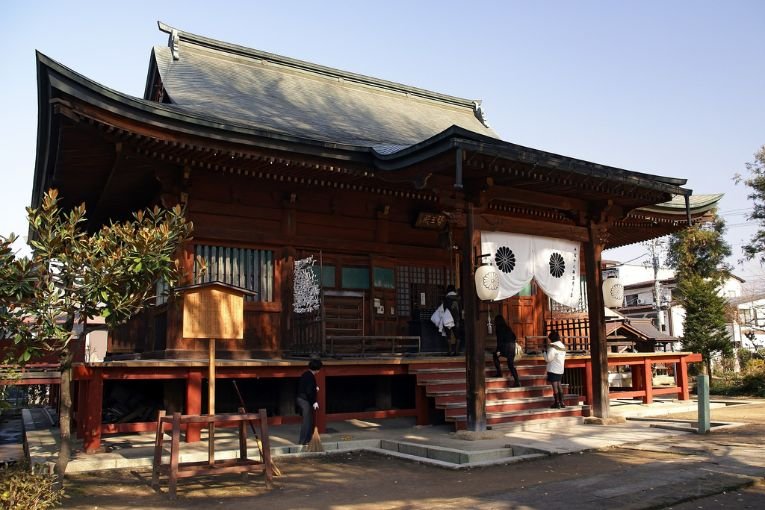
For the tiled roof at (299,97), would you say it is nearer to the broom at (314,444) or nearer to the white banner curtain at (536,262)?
the white banner curtain at (536,262)

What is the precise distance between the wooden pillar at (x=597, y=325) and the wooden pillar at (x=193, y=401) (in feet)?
24.5

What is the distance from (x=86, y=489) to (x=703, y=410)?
373 inches

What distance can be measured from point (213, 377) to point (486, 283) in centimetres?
481

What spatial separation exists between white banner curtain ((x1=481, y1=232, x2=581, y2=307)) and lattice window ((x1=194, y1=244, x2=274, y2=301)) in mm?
4392

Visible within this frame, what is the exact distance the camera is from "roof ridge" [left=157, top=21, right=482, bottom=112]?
1725 centimetres

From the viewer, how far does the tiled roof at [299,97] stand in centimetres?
1411

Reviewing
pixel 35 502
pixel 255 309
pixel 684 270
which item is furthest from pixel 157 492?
pixel 684 270

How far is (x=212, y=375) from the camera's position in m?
8.94

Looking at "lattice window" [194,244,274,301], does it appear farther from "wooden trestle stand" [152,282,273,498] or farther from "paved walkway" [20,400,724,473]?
"wooden trestle stand" [152,282,273,498]

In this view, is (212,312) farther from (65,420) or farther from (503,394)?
(503,394)

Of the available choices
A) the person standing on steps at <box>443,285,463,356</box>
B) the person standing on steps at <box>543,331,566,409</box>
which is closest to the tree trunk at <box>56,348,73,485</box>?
the person standing on steps at <box>443,285,463,356</box>

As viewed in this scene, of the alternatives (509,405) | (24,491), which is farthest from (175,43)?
(24,491)

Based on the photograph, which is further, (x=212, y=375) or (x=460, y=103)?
(x=460, y=103)

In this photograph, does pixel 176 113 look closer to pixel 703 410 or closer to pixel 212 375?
pixel 212 375
